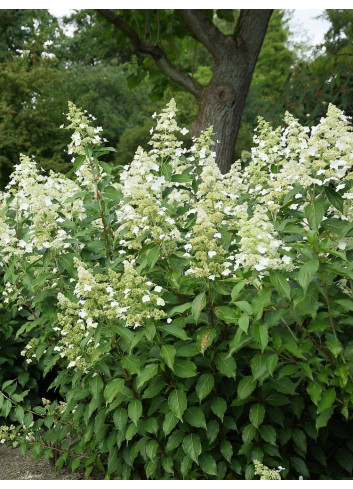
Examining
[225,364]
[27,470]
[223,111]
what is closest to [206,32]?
[223,111]

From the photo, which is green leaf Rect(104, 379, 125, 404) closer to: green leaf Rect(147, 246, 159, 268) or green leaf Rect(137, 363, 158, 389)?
green leaf Rect(137, 363, 158, 389)

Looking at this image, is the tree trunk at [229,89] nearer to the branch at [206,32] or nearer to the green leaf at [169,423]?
the branch at [206,32]

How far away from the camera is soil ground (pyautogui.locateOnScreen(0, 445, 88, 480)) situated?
394 centimetres

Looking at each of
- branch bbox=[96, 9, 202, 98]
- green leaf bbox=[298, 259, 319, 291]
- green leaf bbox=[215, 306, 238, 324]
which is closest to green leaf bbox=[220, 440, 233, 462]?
green leaf bbox=[215, 306, 238, 324]

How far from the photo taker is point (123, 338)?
279 centimetres

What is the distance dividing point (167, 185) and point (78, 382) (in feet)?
4.06

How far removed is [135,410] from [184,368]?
33 cm

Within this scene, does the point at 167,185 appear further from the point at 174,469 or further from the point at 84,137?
the point at 174,469

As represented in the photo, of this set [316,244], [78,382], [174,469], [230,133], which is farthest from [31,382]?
[230,133]

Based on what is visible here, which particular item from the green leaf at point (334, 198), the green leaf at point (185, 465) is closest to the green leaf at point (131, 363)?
the green leaf at point (185, 465)

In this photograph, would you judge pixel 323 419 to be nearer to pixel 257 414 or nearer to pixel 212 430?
pixel 257 414

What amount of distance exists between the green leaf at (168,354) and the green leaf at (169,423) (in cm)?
33

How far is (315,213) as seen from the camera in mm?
2609
